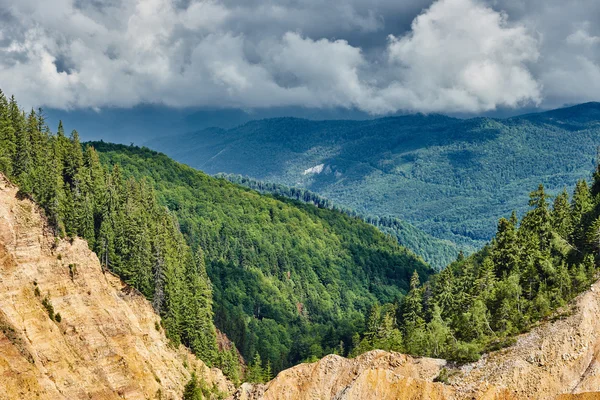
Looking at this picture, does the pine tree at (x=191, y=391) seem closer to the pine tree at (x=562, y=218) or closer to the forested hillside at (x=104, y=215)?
the forested hillside at (x=104, y=215)

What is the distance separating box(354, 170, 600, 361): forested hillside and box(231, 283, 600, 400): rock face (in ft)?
8.11

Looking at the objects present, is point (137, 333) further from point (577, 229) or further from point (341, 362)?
point (577, 229)

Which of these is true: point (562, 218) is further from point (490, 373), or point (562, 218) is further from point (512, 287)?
point (490, 373)

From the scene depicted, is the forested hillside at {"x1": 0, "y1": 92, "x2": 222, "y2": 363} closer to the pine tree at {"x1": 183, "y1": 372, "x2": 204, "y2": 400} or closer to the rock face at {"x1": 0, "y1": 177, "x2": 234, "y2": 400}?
the rock face at {"x1": 0, "y1": 177, "x2": 234, "y2": 400}

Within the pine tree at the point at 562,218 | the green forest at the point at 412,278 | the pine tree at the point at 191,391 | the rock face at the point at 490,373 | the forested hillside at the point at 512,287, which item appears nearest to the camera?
the rock face at the point at 490,373

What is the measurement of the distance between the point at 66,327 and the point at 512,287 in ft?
157

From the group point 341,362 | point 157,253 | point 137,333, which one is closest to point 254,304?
point 157,253

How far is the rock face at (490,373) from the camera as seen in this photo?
4838cm

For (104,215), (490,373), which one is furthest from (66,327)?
(490,373)

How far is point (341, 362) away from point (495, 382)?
12936 mm

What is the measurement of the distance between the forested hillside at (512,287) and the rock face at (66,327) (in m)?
28.4

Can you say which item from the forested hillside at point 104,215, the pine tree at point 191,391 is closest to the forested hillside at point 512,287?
the pine tree at point 191,391

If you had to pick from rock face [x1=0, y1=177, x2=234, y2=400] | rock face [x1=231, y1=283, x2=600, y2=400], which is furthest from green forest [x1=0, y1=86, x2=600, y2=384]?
rock face [x1=0, y1=177, x2=234, y2=400]

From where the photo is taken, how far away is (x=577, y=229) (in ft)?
255
